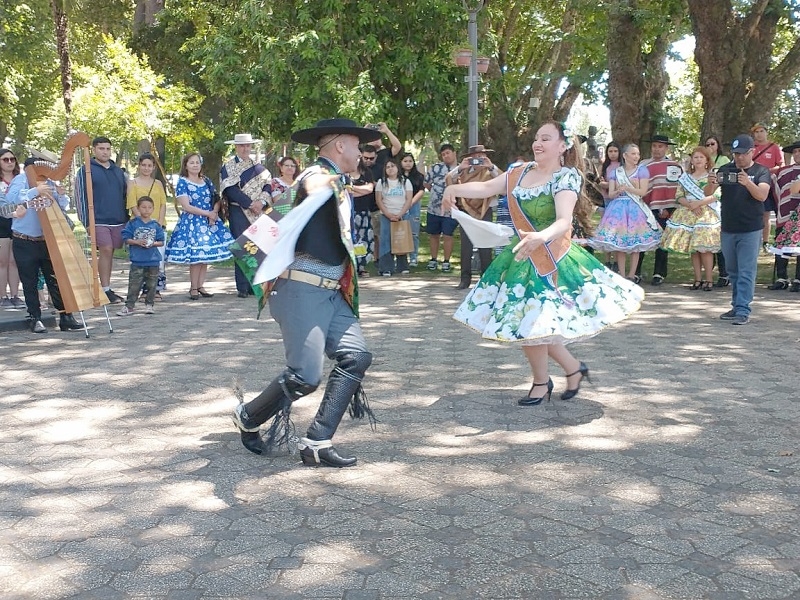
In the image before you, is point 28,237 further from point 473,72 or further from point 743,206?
point 473,72

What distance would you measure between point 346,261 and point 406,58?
11659 mm

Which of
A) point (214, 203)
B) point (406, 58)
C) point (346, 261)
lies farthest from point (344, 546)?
point (406, 58)

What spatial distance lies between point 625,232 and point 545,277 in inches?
270

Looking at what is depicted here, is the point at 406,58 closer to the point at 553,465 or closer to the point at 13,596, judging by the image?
the point at 553,465

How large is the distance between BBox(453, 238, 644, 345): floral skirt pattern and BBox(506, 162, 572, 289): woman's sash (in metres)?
0.04

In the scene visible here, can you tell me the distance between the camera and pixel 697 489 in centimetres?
511

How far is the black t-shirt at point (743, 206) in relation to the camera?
10406 millimetres

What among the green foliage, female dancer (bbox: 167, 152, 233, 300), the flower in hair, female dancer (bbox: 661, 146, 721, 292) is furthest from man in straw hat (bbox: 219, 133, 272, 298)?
the green foliage

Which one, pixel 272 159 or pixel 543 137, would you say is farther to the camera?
pixel 272 159

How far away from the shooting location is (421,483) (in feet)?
17.3

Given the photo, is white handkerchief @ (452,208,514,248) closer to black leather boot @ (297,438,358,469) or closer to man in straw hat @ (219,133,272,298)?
black leather boot @ (297,438,358,469)

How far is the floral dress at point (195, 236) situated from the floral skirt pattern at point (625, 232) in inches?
191

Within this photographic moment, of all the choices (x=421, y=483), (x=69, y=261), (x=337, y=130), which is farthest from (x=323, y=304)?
(x=69, y=261)

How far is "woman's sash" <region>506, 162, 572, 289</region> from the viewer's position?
260 inches
